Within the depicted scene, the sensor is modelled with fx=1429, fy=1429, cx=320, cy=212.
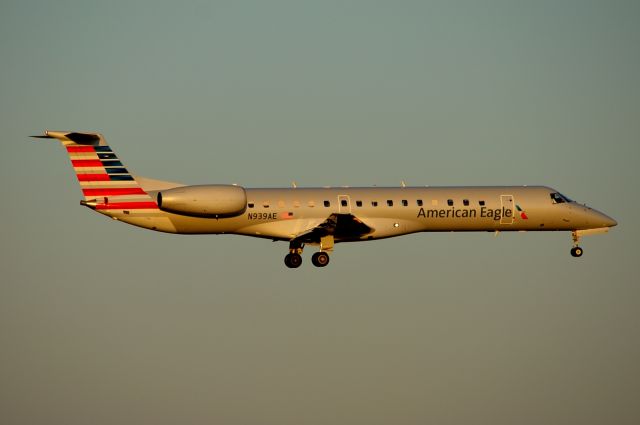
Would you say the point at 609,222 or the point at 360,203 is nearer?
the point at 360,203

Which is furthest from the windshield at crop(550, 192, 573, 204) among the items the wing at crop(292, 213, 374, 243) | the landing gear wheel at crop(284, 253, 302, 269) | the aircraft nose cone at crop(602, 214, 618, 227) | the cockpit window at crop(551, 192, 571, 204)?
the landing gear wheel at crop(284, 253, 302, 269)

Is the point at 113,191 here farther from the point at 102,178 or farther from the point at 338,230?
the point at 338,230

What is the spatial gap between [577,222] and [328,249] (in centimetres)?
1080

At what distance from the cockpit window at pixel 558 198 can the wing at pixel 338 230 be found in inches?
317

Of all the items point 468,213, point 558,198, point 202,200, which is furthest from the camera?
point 558,198

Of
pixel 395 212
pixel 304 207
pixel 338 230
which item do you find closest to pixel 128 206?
pixel 304 207

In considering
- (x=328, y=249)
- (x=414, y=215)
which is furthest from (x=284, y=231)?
(x=414, y=215)

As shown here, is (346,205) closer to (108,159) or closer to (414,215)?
(414,215)

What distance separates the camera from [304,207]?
5394cm

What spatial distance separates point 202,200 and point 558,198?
15.0 metres

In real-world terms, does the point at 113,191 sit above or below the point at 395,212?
above

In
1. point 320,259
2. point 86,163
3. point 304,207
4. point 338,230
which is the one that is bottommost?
point 320,259

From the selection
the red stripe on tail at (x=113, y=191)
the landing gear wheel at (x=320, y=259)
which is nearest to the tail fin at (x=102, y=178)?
the red stripe on tail at (x=113, y=191)

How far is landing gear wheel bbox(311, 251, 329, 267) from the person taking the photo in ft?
178
